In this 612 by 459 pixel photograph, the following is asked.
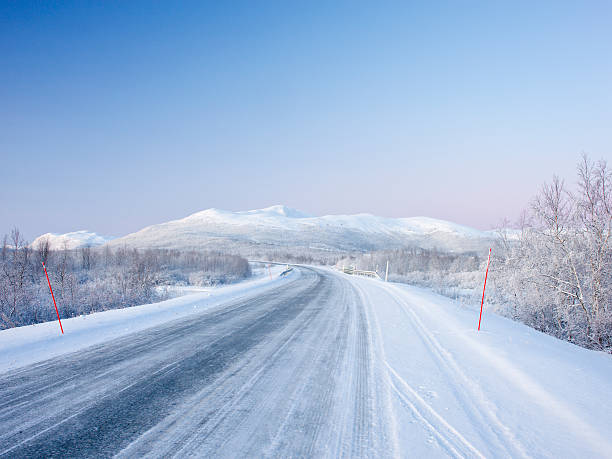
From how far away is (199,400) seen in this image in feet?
12.2

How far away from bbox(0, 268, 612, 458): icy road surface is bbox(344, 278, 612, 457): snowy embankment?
2 centimetres

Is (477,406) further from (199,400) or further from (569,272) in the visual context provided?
(569,272)

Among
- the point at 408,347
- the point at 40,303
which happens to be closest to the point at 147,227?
the point at 40,303

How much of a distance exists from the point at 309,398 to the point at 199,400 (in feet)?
4.24

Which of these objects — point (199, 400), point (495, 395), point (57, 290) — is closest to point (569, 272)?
point (495, 395)

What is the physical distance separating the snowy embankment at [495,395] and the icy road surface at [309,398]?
2 cm

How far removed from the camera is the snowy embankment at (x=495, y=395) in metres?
2.98

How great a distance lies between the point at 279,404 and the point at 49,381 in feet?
10.5

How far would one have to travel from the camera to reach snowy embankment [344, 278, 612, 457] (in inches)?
117

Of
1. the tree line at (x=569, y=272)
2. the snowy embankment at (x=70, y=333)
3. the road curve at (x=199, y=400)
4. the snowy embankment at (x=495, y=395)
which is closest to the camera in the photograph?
the road curve at (x=199, y=400)

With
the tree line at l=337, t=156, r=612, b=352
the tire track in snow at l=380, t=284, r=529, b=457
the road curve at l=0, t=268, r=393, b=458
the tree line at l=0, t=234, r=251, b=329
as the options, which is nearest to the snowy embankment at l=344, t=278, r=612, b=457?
the tire track in snow at l=380, t=284, r=529, b=457

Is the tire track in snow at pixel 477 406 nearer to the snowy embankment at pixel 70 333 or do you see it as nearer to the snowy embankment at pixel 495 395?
the snowy embankment at pixel 495 395

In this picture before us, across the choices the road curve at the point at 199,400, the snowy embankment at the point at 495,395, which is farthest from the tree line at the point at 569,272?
the road curve at the point at 199,400

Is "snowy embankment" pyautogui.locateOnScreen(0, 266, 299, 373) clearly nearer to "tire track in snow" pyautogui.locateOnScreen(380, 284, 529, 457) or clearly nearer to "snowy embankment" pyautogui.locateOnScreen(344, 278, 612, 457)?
"snowy embankment" pyautogui.locateOnScreen(344, 278, 612, 457)
